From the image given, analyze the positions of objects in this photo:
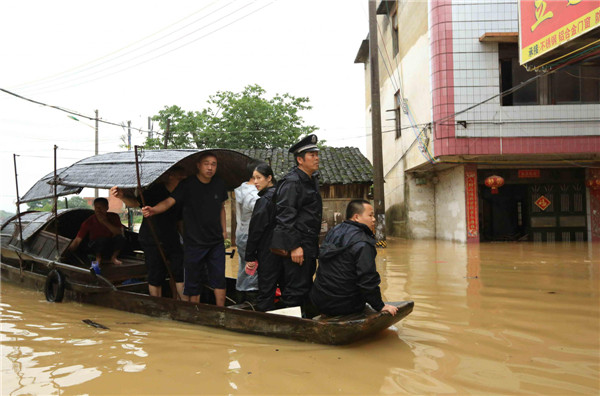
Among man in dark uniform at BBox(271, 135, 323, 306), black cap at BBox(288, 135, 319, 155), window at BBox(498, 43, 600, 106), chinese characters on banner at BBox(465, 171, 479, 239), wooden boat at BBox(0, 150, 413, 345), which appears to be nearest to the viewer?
wooden boat at BBox(0, 150, 413, 345)

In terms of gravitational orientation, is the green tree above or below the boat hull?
above

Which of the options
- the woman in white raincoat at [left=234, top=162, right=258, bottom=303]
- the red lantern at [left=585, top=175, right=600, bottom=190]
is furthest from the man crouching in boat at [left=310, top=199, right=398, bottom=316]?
the red lantern at [left=585, top=175, right=600, bottom=190]

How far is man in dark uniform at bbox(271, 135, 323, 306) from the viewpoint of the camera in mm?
4133

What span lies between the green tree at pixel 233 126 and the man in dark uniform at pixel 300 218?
18.8m

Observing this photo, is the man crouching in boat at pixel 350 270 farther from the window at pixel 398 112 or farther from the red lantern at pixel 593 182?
the window at pixel 398 112

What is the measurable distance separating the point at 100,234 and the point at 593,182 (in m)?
13.3

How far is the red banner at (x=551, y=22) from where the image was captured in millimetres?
7430

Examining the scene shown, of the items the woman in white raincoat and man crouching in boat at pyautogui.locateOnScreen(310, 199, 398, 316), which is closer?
man crouching in boat at pyautogui.locateOnScreen(310, 199, 398, 316)

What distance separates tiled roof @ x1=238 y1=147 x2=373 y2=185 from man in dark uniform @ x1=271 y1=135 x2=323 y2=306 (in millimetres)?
9905

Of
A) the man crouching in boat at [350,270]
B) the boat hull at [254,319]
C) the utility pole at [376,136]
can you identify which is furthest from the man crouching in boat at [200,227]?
the utility pole at [376,136]

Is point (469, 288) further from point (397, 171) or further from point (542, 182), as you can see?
point (397, 171)

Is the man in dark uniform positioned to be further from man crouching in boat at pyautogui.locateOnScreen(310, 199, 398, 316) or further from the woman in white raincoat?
the woman in white raincoat

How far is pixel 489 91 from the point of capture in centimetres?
1264

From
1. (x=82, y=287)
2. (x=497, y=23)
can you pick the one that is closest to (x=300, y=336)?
(x=82, y=287)
